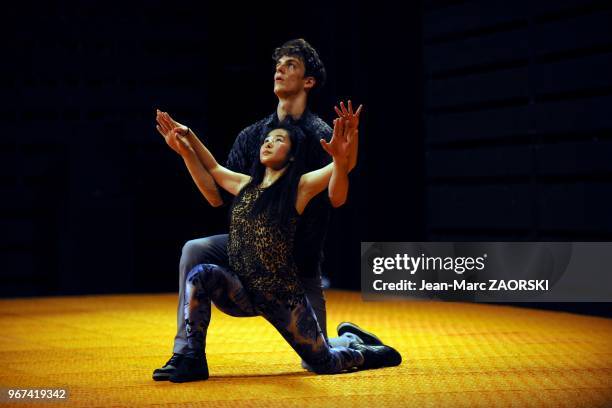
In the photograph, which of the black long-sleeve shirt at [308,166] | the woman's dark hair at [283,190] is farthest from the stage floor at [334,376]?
the woman's dark hair at [283,190]

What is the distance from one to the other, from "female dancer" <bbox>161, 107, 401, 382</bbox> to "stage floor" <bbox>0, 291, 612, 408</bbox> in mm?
146

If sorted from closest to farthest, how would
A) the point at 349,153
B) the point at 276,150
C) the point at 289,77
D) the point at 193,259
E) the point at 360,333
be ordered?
the point at 349,153 → the point at 276,150 → the point at 193,259 → the point at 289,77 → the point at 360,333

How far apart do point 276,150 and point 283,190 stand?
168 millimetres

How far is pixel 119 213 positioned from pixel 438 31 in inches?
123

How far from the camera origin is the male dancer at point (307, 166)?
4.45m

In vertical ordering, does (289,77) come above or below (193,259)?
above

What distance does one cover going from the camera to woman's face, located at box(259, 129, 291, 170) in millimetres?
4336

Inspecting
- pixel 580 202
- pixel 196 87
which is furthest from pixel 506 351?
pixel 196 87

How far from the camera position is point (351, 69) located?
9.14 meters

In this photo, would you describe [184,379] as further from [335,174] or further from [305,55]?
[305,55]

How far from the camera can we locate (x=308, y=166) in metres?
4.57

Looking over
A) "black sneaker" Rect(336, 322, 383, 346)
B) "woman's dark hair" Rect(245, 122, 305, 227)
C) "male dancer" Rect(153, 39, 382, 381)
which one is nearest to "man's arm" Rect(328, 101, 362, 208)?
"woman's dark hair" Rect(245, 122, 305, 227)

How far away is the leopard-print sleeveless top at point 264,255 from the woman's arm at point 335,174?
0.36ft

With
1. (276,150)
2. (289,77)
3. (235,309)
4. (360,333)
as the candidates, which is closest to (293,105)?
(289,77)
